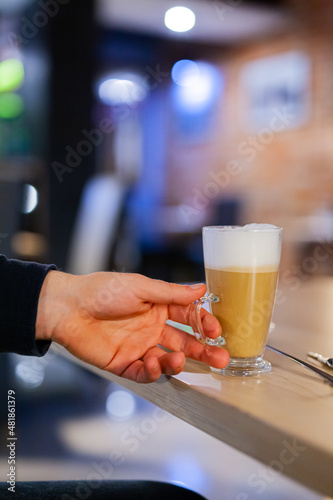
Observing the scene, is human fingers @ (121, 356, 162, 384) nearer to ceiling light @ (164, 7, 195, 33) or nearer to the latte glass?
the latte glass

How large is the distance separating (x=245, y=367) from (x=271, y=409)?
141mm

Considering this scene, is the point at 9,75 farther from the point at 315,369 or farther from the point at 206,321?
the point at 315,369

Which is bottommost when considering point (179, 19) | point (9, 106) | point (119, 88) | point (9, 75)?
point (9, 106)

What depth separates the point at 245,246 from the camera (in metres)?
0.68

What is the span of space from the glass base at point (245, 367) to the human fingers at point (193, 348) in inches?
0.6

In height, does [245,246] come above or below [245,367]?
above

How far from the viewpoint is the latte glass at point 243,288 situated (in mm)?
673

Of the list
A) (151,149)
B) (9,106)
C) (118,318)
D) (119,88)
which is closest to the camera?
(118,318)

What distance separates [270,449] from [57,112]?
2.92 meters

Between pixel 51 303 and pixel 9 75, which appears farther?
pixel 9 75

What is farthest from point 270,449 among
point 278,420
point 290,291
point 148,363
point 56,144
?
point 56,144

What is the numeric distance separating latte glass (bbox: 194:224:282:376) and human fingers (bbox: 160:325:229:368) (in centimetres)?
2

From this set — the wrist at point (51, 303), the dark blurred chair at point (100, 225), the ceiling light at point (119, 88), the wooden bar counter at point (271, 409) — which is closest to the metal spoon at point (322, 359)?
the wooden bar counter at point (271, 409)

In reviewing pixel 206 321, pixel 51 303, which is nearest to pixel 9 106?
pixel 51 303
